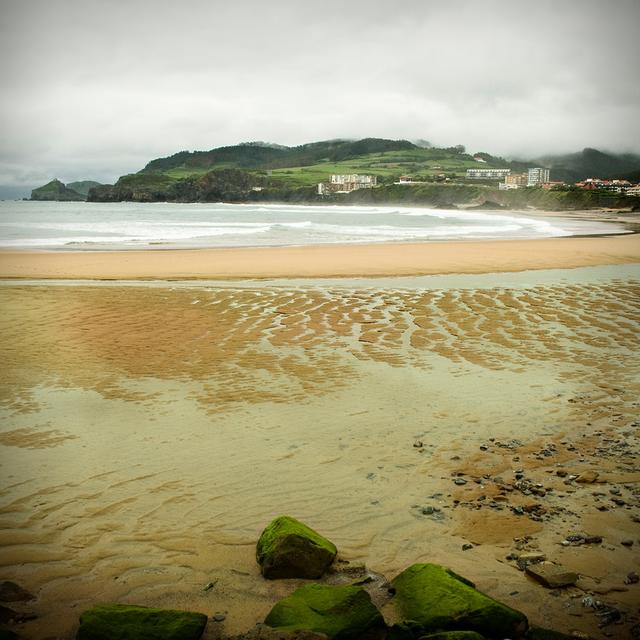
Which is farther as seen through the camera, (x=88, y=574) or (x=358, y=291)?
(x=358, y=291)

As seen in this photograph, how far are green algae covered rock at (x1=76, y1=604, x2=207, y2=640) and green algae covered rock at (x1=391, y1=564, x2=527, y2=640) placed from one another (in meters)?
1.27

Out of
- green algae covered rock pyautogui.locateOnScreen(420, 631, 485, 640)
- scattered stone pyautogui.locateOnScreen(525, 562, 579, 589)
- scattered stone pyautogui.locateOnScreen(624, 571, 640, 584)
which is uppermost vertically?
green algae covered rock pyautogui.locateOnScreen(420, 631, 485, 640)

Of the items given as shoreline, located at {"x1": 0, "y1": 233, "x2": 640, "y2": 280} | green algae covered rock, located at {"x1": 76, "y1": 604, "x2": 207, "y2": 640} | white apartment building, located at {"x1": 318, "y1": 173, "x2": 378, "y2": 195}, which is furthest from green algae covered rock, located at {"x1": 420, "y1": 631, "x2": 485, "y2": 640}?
white apartment building, located at {"x1": 318, "y1": 173, "x2": 378, "y2": 195}

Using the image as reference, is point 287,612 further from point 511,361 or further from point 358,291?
point 358,291

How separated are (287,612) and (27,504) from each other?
9.25 ft

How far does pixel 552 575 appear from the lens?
3684 mm

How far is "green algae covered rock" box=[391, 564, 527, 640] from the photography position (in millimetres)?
3096

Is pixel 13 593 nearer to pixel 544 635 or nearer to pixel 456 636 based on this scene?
pixel 456 636

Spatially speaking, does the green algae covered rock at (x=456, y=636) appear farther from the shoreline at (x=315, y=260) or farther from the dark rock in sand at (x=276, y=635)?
the shoreline at (x=315, y=260)

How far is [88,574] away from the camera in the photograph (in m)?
3.82

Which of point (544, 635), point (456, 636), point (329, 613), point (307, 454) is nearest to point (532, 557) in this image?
point (544, 635)

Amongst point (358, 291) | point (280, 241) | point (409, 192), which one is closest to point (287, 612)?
point (358, 291)

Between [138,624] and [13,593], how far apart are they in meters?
1.15

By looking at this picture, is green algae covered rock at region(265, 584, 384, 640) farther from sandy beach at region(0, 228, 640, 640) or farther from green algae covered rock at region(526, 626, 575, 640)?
green algae covered rock at region(526, 626, 575, 640)
